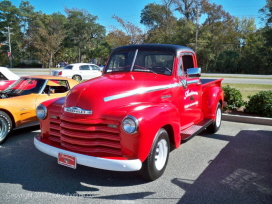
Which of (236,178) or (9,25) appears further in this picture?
(9,25)

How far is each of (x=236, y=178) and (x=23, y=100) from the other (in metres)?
4.86

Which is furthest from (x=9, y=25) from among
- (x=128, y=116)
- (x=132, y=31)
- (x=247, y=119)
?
(x=128, y=116)

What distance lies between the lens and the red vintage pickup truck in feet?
11.0

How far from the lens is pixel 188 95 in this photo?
5012 mm

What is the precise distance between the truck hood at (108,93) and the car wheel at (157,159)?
2.15 feet

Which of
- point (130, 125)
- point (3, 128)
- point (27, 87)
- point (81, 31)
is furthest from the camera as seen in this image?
point (81, 31)

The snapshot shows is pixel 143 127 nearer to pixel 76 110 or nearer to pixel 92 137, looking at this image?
pixel 92 137

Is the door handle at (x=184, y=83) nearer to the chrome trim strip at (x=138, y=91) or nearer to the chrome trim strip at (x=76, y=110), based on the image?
the chrome trim strip at (x=138, y=91)

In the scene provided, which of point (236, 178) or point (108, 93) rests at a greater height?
point (108, 93)

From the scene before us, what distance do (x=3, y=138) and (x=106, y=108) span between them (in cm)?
317

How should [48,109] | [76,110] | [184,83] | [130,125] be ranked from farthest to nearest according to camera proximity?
[184,83], [48,109], [76,110], [130,125]

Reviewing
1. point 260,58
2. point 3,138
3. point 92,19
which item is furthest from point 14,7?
point 3,138

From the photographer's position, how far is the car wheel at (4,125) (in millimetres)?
5395

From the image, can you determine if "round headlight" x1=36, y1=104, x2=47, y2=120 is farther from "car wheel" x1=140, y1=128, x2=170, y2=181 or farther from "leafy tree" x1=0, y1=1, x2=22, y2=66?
"leafy tree" x1=0, y1=1, x2=22, y2=66
